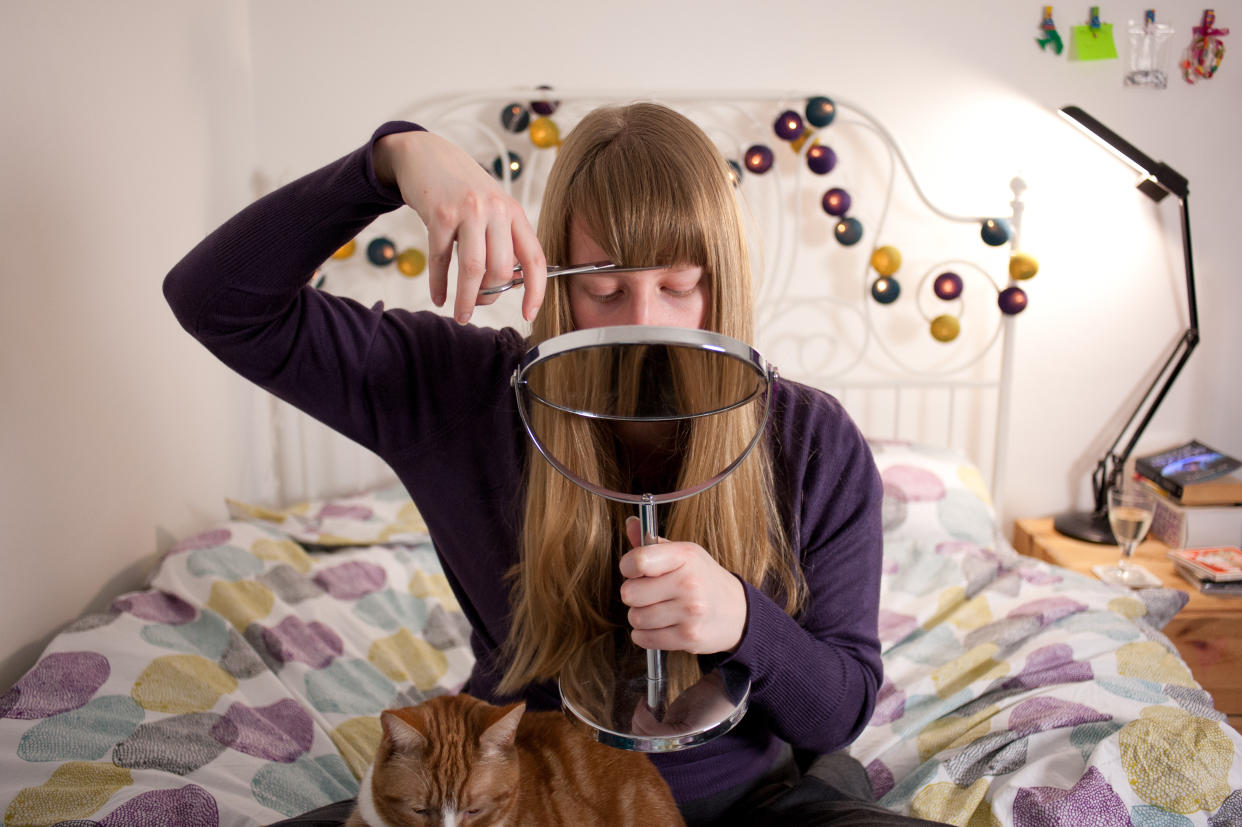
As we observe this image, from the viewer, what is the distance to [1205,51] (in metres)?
2.04

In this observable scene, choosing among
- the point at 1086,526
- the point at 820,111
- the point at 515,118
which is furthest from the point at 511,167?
the point at 1086,526

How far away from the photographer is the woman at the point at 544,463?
0.69 meters

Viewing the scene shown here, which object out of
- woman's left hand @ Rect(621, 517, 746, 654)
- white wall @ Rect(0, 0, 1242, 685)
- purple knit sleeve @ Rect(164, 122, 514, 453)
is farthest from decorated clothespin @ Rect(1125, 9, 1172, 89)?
woman's left hand @ Rect(621, 517, 746, 654)

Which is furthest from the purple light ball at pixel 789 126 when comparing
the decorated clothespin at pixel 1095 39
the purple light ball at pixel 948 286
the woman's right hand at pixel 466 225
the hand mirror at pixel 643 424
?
the woman's right hand at pixel 466 225

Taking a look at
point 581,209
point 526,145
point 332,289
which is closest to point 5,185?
point 581,209

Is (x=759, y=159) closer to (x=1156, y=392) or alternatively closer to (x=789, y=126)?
(x=789, y=126)

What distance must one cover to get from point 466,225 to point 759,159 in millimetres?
1537

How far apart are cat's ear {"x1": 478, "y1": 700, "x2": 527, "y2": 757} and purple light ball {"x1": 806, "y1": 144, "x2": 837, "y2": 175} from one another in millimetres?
1628

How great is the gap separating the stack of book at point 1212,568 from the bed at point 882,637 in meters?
0.25

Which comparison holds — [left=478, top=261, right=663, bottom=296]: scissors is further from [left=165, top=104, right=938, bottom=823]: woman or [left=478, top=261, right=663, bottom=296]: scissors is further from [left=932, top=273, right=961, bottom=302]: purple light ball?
[left=932, top=273, right=961, bottom=302]: purple light ball

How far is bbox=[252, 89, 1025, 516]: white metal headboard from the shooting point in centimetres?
211

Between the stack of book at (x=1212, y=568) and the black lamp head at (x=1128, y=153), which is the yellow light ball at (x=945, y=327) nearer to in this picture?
the black lamp head at (x=1128, y=153)

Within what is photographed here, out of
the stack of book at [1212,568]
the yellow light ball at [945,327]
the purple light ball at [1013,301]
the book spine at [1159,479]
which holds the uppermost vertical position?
the purple light ball at [1013,301]

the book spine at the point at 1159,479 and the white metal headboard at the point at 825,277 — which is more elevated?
the white metal headboard at the point at 825,277
